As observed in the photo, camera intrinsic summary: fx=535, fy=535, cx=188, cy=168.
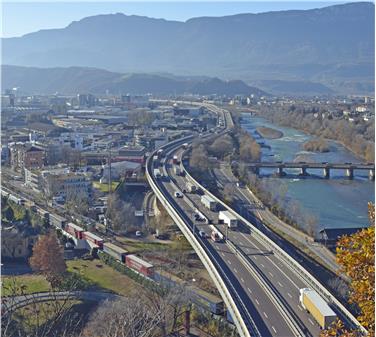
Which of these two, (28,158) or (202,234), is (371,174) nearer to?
(202,234)

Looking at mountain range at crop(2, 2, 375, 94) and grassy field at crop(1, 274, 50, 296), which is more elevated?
mountain range at crop(2, 2, 375, 94)

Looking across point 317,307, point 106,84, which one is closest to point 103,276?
point 317,307

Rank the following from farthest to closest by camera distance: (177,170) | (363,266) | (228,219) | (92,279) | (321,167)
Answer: (321,167) → (177,170) → (228,219) → (92,279) → (363,266)

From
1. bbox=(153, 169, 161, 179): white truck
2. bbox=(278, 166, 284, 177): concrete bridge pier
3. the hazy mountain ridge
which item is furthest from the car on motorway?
the hazy mountain ridge

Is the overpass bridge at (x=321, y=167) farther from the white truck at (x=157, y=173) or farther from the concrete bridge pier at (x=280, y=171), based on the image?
the white truck at (x=157, y=173)

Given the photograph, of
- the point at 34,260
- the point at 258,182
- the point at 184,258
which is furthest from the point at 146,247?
the point at 258,182

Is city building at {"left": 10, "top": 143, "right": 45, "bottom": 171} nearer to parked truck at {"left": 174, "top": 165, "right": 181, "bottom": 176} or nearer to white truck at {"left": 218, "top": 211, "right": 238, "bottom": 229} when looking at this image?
parked truck at {"left": 174, "top": 165, "right": 181, "bottom": 176}
